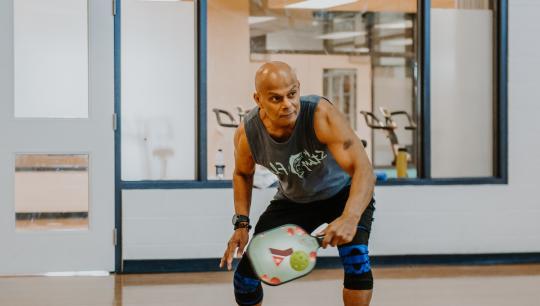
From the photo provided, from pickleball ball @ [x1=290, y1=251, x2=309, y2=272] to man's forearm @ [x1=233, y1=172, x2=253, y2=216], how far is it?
0.54 meters

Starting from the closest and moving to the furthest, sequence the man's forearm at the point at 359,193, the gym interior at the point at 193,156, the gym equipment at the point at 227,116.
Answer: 1. the man's forearm at the point at 359,193
2. the gym interior at the point at 193,156
3. the gym equipment at the point at 227,116

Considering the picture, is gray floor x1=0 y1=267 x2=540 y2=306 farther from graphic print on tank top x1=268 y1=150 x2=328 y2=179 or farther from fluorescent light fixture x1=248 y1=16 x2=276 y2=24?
fluorescent light fixture x1=248 y1=16 x2=276 y2=24

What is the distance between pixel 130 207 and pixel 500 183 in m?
2.69

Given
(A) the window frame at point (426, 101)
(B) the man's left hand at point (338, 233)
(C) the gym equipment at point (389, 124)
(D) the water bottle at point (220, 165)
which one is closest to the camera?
(B) the man's left hand at point (338, 233)

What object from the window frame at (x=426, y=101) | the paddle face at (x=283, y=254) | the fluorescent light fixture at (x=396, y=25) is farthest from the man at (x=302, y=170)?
the fluorescent light fixture at (x=396, y=25)

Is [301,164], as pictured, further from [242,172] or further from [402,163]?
[402,163]

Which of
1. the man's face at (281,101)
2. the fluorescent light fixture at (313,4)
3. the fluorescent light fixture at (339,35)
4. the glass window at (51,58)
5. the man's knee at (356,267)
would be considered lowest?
the man's knee at (356,267)

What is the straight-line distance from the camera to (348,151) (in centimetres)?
282

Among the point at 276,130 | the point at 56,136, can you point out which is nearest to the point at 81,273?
the point at 56,136

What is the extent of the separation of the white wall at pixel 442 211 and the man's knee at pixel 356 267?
2.52 m

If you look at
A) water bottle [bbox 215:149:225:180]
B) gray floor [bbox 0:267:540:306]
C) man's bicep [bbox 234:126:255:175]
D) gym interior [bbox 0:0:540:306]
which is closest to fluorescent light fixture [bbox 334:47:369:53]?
gym interior [bbox 0:0:540:306]

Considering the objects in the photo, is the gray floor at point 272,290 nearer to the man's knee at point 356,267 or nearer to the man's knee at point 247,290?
the man's knee at point 247,290

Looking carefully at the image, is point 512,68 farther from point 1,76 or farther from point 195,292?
point 1,76

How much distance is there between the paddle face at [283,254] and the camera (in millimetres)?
2561
